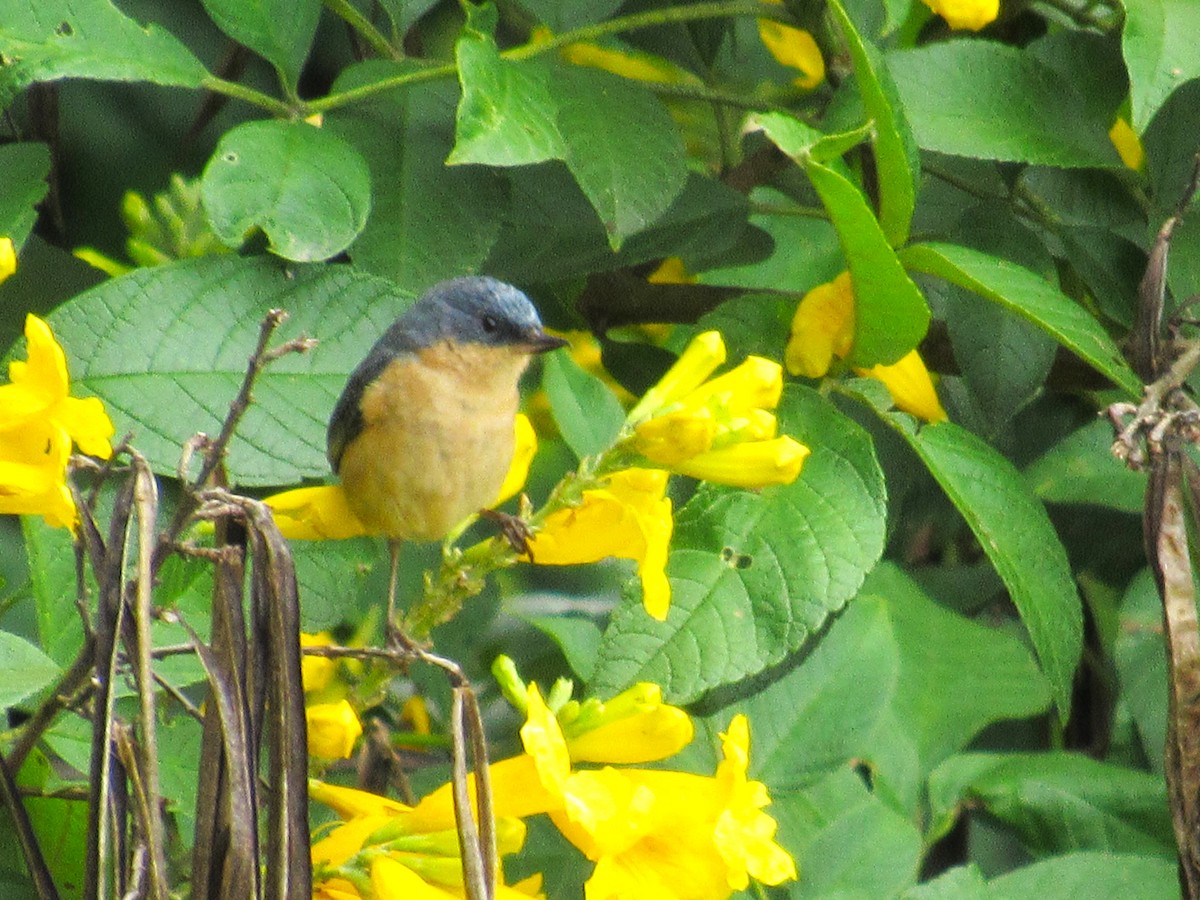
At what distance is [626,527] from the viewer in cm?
114

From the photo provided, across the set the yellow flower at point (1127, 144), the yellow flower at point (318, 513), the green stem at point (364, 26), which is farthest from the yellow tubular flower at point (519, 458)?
the yellow flower at point (1127, 144)

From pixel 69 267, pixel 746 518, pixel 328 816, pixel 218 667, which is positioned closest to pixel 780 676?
pixel 746 518

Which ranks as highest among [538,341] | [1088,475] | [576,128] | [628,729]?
[576,128]

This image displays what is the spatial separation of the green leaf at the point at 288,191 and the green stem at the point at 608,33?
0.08 m

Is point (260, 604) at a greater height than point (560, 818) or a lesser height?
greater

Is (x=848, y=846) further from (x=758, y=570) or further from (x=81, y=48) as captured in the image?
(x=81, y=48)

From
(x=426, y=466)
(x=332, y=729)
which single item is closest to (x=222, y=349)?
(x=426, y=466)

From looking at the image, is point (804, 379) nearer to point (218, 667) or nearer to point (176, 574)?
point (176, 574)

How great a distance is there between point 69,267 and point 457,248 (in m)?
0.41

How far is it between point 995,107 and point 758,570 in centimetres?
54

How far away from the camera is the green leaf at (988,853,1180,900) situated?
141 cm

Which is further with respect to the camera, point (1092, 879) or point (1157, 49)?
point (1092, 879)

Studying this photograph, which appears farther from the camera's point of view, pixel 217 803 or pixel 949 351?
pixel 949 351

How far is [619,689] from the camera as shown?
115cm
